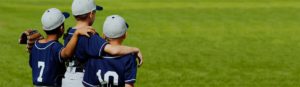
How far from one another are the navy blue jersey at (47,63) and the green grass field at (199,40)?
538cm

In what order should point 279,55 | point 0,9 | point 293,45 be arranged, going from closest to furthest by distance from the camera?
point 279,55
point 293,45
point 0,9

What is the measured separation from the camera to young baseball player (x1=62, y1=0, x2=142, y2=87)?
6.56 metres

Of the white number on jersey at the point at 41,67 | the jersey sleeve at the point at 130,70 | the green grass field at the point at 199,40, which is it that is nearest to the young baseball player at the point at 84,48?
the jersey sleeve at the point at 130,70

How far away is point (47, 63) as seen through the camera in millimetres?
7000

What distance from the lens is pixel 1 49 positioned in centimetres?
1666

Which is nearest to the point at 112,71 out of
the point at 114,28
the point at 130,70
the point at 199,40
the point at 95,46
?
the point at 130,70

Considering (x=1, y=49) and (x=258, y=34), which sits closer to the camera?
(x=1, y=49)

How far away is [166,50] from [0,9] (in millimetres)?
13136

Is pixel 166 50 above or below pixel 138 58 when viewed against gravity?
below

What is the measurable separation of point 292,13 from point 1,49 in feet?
43.4

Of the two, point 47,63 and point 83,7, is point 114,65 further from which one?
point 47,63

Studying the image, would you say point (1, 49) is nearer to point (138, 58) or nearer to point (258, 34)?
point (258, 34)

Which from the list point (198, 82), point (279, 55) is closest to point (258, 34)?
point (279, 55)

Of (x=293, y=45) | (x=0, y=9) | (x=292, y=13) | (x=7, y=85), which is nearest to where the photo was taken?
(x=7, y=85)
